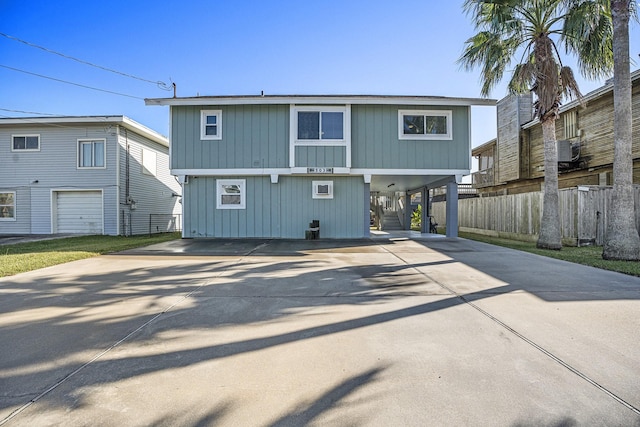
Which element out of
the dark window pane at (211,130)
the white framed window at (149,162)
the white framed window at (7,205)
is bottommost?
the white framed window at (7,205)

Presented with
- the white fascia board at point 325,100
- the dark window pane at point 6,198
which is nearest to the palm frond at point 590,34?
the white fascia board at point 325,100

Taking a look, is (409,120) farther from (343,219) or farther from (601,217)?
(601,217)

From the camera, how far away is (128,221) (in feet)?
49.2

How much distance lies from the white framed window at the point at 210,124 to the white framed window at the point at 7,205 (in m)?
10.3

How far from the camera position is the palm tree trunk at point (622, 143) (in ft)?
24.5

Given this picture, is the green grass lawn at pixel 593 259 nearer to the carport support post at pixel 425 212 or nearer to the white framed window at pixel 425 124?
the white framed window at pixel 425 124

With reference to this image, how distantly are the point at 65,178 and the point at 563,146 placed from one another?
23.7m

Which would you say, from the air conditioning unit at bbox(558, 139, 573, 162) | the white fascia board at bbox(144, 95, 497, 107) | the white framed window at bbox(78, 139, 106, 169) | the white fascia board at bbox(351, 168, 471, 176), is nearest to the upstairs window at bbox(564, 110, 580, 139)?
the air conditioning unit at bbox(558, 139, 573, 162)

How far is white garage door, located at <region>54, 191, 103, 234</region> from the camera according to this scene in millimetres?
14734

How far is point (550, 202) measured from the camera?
956cm

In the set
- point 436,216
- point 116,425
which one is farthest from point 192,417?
point 436,216

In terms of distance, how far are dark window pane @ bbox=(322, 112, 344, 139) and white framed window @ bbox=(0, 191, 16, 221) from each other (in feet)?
48.7

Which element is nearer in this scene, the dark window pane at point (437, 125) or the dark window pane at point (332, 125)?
the dark window pane at point (332, 125)

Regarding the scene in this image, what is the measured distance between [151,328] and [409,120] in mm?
11377
